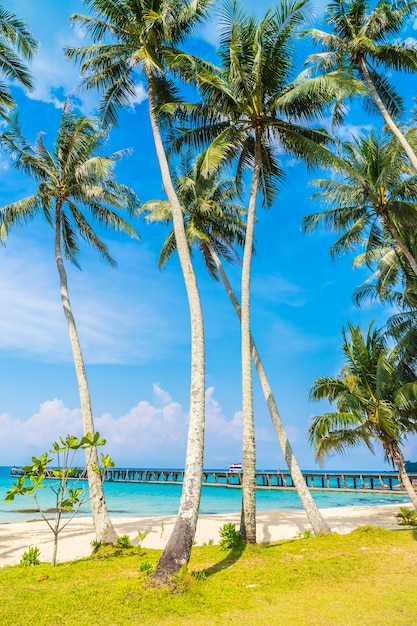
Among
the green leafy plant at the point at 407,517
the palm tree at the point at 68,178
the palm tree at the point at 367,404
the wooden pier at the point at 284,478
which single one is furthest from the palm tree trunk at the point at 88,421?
the wooden pier at the point at 284,478

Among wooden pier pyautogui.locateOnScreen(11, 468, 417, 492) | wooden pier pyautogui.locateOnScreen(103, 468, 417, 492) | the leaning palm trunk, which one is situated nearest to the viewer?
the leaning palm trunk

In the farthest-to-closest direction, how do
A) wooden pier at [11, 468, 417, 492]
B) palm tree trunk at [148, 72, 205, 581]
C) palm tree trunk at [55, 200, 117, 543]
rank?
wooden pier at [11, 468, 417, 492], palm tree trunk at [55, 200, 117, 543], palm tree trunk at [148, 72, 205, 581]

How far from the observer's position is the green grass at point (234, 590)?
5.29m

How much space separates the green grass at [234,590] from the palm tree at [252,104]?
280 centimetres

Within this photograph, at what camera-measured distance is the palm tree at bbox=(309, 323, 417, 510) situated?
39.0 feet

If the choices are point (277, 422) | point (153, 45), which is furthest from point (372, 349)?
point (153, 45)

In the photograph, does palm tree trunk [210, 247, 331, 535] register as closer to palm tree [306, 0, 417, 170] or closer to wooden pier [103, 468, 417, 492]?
palm tree [306, 0, 417, 170]

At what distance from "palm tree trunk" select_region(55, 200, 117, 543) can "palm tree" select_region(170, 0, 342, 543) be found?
3653mm

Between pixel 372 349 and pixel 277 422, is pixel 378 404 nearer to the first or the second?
pixel 372 349

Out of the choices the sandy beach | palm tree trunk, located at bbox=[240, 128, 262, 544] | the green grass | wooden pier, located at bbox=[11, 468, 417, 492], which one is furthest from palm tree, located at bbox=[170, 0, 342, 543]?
wooden pier, located at bbox=[11, 468, 417, 492]

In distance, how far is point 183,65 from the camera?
35.8 feet

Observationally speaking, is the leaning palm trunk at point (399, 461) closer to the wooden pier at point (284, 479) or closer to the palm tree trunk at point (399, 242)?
the palm tree trunk at point (399, 242)

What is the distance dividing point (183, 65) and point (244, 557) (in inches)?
464

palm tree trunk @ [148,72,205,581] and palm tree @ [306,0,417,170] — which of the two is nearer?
palm tree trunk @ [148,72,205,581]
